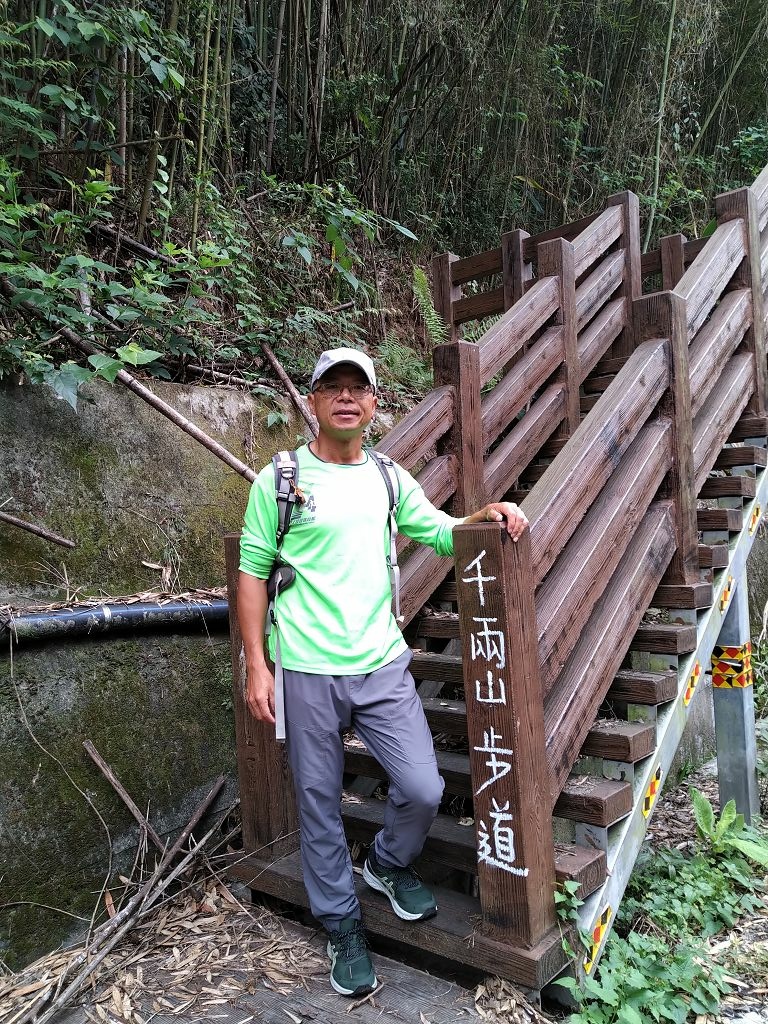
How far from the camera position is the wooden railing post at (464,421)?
349 centimetres

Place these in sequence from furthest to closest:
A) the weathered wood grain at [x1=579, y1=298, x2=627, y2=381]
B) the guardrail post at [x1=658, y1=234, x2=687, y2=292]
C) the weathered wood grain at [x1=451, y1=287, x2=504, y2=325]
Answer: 1. the guardrail post at [x1=658, y1=234, x2=687, y2=292]
2. the weathered wood grain at [x1=451, y1=287, x2=504, y2=325]
3. the weathered wood grain at [x1=579, y1=298, x2=627, y2=381]

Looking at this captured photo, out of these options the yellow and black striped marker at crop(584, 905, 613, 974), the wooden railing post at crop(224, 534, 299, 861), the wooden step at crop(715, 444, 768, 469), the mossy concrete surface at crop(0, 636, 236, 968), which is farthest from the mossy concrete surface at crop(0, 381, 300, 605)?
the wooden step at crop(715, 444, 768, 469)

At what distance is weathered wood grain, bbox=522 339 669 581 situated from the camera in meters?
2.65

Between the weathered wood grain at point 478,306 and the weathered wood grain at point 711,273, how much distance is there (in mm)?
1417

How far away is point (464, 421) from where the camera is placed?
3.53 meters

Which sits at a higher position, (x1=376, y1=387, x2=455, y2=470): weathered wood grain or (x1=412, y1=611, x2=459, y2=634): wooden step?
(x1=376, y1=387, x2=455, y2=470): weathered wood grain

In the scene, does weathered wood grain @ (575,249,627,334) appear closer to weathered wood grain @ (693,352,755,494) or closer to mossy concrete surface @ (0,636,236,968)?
weathered wood grain @ (693,352,755,494)

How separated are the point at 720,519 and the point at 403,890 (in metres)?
2.40

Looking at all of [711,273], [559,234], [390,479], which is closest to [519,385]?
[711,273]

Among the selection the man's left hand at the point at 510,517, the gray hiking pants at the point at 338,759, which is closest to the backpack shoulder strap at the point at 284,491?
the gray hiking pants at the point at 338,759

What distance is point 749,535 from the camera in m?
3.94

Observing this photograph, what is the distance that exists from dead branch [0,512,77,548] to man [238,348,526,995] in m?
1.49

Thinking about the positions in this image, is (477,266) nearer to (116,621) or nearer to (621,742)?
(116,621)

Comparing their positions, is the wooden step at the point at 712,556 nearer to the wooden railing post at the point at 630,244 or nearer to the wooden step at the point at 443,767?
the wooden step at the point at 443,767
